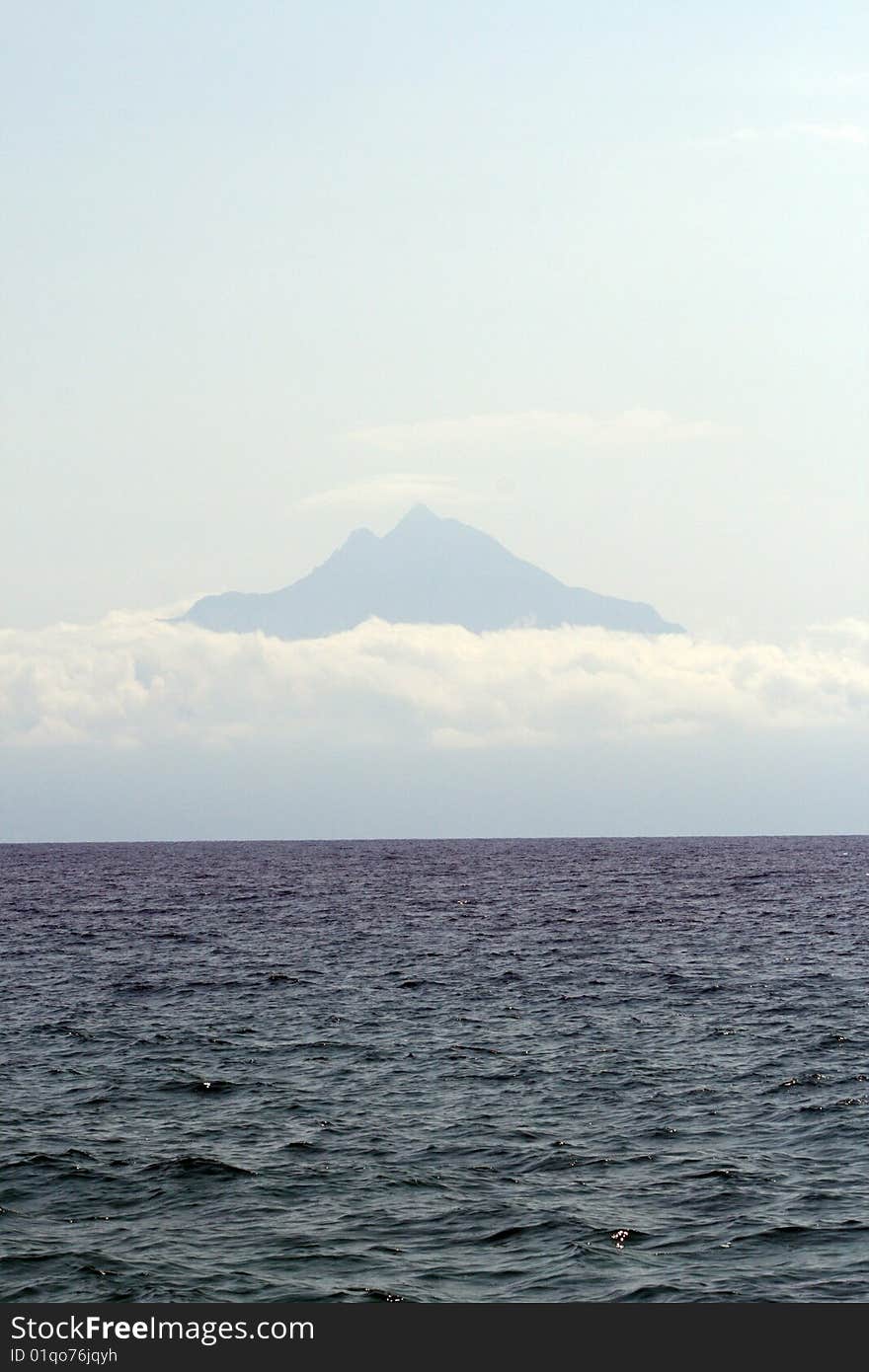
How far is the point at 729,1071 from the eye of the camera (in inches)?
1235

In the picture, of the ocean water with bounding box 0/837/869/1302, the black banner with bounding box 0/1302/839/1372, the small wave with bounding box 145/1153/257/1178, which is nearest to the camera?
the black banner with bounding box 0/1302/839/1372

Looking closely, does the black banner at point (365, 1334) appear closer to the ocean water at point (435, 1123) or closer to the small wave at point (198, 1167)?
the ocean water at point (435, 1123)

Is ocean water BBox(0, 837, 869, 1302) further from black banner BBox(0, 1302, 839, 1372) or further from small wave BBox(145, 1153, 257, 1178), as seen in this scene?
black banner BBox(0, 1302, 839, 1372)

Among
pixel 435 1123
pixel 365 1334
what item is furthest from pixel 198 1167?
pixel 365 1334

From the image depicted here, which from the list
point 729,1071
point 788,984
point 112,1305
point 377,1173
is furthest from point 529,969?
point 112,1305

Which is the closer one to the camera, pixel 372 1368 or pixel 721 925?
pixel 372 1368

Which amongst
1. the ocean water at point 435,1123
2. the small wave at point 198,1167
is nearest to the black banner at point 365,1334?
the ocean water at point 435,1123

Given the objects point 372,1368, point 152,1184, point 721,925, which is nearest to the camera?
point 372,1368

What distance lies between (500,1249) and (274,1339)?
5890 mm

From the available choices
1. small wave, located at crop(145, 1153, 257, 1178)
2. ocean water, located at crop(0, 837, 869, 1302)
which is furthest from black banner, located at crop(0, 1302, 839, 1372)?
small wave, located at crop(145, 1153, 257, 1178)

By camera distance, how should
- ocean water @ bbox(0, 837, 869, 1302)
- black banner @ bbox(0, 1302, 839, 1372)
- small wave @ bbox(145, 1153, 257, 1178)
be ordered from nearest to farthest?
black banner @ bbox(0, 1302, 839, 1372) → ocean water @ bbox(0, 837, 869, 1302) → small wave @ bbox(145, 1153, 257, 1178)

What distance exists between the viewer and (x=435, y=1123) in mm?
26828

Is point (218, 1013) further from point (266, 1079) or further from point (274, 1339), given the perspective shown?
point (274, 1339)

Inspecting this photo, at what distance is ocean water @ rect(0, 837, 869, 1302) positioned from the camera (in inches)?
752
